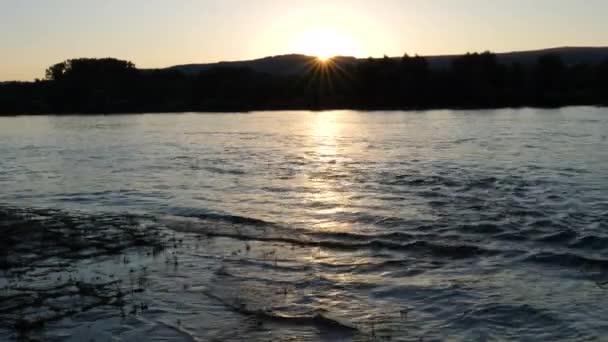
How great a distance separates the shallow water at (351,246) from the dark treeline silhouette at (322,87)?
9571 cm

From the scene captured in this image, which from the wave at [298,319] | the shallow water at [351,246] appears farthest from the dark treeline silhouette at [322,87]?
the wave at [298,319]

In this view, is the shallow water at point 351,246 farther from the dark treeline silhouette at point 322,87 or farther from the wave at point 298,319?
the dark treeline silhouette at point 322,87

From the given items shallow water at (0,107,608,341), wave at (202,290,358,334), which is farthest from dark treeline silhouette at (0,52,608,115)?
wave at (202,290,358,334)

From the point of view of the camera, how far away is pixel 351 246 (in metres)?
16.6

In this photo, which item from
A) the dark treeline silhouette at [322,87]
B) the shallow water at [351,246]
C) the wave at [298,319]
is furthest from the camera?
the dark treeline silhouette at [322,87]

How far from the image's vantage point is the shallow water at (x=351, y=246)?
35.0ft

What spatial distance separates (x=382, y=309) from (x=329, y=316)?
1.02 m

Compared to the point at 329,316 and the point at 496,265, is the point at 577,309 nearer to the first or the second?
the point at 496,265

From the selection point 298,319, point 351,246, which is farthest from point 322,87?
point 298,319

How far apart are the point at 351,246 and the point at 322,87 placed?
14290 cm

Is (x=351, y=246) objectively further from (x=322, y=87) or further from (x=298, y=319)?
(x=322, y=87)

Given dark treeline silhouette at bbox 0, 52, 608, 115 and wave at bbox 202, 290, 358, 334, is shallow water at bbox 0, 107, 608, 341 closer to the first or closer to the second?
wave at bbox 202, 290, 358, 334

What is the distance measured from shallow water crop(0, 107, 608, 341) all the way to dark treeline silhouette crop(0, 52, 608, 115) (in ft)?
314

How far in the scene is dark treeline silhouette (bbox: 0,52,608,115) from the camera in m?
127
